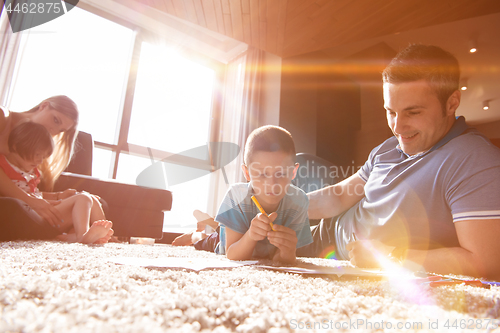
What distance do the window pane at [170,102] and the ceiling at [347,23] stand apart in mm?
565

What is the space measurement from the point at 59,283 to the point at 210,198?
3852 mm

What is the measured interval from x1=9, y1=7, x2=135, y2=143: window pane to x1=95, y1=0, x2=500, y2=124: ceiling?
1.26 feet

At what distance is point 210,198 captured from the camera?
416 centimetres

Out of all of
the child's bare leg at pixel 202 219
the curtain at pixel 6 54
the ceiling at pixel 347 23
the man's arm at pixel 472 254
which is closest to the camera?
the man's arm at pixel 472 254

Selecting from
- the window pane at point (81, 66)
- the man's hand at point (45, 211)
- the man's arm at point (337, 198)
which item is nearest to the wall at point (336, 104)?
the man's arm at point (337, 198)

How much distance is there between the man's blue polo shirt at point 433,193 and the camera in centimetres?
70

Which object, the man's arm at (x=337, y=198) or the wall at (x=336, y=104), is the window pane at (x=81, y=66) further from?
the man's arm at (x=337, y=198)

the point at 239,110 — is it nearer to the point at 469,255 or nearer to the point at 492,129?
the point at 469,255

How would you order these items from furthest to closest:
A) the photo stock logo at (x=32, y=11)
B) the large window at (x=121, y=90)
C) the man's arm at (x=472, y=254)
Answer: the large window at (x=121, y=90) → the photo stock logo at (x=32, y=11) → the man's arm at (x=472, y=254)

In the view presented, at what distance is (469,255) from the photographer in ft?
2.21

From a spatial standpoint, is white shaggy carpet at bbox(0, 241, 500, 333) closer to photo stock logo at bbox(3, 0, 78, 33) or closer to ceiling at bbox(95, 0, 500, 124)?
ceiling at bbox(95, 0, 500, 124)

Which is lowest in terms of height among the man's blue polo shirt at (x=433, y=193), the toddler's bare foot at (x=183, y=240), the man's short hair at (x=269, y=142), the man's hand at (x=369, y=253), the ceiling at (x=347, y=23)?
the toddler's bare foot at (x=183, y=240)

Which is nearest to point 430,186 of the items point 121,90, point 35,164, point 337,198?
point 337,198

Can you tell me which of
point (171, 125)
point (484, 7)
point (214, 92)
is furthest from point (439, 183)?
point (214, 92)
